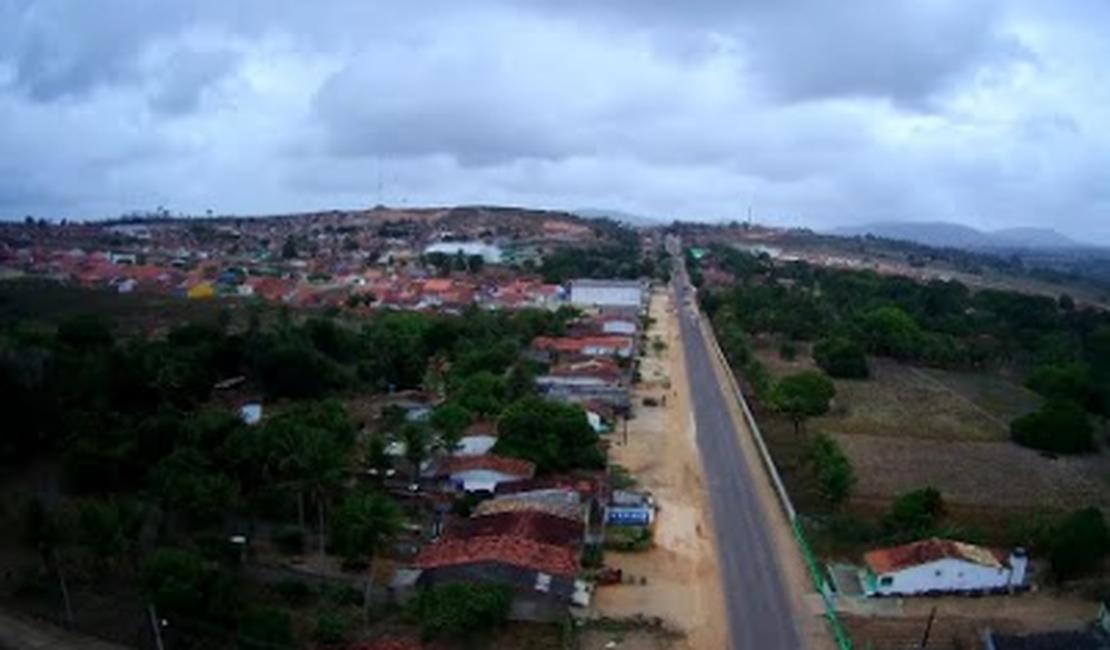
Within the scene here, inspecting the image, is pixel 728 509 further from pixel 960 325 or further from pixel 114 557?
pixel 960 325

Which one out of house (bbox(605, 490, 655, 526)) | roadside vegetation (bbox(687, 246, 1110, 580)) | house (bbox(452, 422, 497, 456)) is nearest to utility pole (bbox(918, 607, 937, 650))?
roadside vegetation (bbox(687, 246, 1110, 580))

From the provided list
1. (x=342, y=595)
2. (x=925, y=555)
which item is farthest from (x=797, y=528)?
(x=342, y=595)

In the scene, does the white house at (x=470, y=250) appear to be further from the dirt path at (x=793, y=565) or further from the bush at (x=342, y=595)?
the bush at (x=342, y=595)

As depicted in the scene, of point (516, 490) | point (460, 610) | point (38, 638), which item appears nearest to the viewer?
point (38, 638)

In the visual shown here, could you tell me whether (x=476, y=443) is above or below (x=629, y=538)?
above

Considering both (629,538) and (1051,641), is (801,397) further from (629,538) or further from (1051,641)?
(1051,641)

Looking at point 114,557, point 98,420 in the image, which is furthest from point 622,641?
point 98,420

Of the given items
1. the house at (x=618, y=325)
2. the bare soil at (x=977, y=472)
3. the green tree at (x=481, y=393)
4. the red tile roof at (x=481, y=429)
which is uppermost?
the house at (x=618, y=325)

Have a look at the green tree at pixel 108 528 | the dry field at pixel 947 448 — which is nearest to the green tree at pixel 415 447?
the green tree at pixel 108 528
